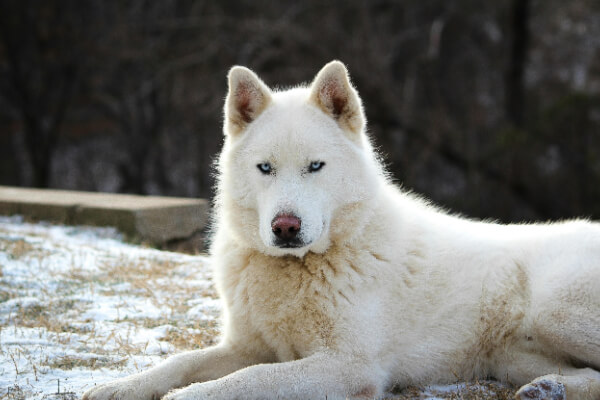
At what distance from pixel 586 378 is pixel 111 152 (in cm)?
1561

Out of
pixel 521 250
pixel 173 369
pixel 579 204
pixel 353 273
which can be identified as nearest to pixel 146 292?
pixel 173 369

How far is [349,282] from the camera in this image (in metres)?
3.23

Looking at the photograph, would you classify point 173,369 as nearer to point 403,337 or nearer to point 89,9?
point 403,337

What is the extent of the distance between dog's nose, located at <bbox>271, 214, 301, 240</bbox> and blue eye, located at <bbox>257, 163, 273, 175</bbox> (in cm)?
33

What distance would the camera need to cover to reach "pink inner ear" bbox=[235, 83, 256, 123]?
3465 mm

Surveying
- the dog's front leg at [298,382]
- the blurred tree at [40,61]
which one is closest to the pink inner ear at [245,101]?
the dog's front leg at [298,382]

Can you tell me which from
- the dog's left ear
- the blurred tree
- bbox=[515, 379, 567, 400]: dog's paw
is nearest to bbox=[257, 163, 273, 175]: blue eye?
the dog's left ear

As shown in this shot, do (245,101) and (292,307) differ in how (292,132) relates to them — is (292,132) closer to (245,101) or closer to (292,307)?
(245,101)

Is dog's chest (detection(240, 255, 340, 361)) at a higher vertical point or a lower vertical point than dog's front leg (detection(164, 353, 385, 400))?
higher

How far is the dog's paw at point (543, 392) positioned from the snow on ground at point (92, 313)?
0.19 meters

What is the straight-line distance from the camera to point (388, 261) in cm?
338

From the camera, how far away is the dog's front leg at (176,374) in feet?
9.71

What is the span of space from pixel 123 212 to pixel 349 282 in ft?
13.9

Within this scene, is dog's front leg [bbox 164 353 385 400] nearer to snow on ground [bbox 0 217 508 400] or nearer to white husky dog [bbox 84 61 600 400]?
white husky dog [bbox 84 61 600 400]
